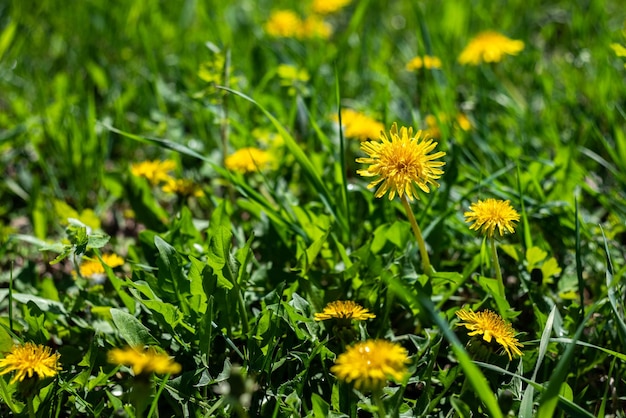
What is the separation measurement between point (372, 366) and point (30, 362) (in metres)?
0.75

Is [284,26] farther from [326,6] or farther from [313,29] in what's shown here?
[326,6]

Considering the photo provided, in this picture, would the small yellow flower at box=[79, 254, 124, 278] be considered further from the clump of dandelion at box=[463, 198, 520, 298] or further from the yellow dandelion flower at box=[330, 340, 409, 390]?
the clump of dandelion at box=[463, 198, 520, 298]

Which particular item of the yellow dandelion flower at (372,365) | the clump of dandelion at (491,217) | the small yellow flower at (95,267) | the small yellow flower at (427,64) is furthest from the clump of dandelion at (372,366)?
the small yellow flower at (427,64)

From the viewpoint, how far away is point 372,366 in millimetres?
1310

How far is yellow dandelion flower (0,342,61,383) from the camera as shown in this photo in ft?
4.73

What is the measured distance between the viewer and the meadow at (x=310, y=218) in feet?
5.12

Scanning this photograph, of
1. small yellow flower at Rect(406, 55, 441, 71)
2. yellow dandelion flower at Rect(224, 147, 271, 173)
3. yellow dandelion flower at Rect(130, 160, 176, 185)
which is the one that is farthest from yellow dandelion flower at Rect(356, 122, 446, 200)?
small yellow flower at Rect(406, 55, 441, 71)

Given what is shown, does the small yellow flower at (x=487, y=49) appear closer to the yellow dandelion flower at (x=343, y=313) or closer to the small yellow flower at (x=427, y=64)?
the small yellow flower at (x=427, y=64)

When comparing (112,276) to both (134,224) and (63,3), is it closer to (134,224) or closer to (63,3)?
(134,224)

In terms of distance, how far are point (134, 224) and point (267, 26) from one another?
1.40 meters

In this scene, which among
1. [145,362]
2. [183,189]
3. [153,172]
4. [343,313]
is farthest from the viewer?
[153,172]

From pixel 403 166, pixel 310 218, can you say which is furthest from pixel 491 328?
pixel 310 218

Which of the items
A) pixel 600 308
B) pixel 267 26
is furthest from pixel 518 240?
pixel 267 26

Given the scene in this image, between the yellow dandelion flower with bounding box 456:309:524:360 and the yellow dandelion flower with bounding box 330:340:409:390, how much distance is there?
227 mm
